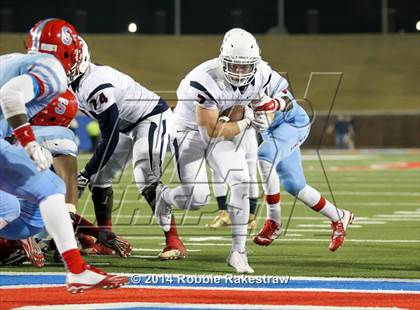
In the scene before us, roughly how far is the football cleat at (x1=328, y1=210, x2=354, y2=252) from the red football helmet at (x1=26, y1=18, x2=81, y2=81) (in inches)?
94.6

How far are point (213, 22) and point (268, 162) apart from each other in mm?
27621

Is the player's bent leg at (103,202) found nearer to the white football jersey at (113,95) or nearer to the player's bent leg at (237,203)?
the white football jersey at (113,95)

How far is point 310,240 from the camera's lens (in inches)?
332

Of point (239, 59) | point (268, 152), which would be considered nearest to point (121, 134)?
point (268, 152)

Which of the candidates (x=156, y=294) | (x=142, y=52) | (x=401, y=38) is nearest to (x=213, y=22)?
(x=142, y=52)

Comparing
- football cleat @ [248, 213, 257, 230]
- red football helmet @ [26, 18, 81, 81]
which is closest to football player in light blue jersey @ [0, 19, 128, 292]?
red football helmet @ [26, 18, 81, 81]

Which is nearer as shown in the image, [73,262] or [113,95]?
[73,262]

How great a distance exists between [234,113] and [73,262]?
211 cm

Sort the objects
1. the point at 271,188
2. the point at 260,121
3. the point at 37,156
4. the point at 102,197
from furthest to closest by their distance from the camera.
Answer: the point at 271,188
the point at 102,197
the point at 260,121
the point at 37,156

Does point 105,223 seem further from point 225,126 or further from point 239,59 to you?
point 239,59

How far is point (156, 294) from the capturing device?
18.5ft

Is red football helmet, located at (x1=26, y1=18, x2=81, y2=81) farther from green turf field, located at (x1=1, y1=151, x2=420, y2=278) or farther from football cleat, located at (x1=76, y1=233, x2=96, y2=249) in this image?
football cleat, located at (x1=76, y1=233, x2=96, y2=249)

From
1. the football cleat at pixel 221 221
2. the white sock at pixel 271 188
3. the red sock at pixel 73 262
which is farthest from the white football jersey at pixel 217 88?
the football cleat at pixel 221 221

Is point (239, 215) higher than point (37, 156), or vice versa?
point (37, 156)
